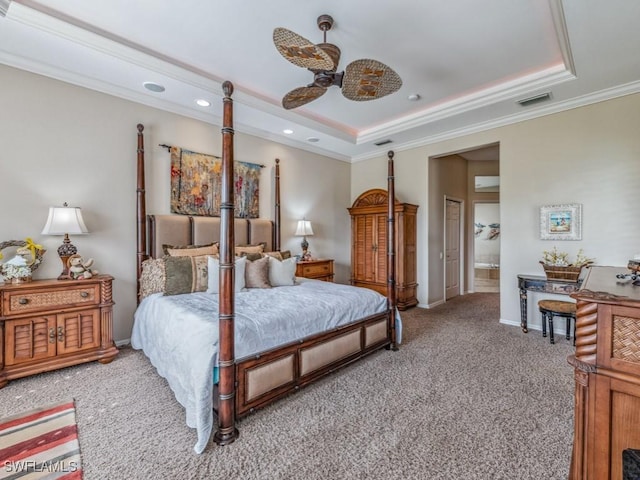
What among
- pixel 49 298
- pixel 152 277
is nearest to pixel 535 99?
pixel 152 277

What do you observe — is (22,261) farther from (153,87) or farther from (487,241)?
(487,241)

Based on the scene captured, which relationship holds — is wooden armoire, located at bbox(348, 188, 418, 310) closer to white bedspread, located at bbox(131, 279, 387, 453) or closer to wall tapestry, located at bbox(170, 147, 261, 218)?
white bedspread, located at bbox(131, 279, 387, 453)

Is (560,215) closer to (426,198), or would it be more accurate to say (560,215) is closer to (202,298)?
(426,198)

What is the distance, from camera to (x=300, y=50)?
2230mm

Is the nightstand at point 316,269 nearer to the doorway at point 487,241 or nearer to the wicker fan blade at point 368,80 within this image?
the wicker fan blade at point 368,80

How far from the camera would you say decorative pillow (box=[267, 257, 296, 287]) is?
11.9ft

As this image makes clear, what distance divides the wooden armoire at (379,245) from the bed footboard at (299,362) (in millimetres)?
2166

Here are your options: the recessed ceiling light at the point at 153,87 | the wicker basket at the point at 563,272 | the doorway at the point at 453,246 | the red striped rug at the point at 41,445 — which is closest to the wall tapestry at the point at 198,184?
the recessed ceiling light at the point at 153,87

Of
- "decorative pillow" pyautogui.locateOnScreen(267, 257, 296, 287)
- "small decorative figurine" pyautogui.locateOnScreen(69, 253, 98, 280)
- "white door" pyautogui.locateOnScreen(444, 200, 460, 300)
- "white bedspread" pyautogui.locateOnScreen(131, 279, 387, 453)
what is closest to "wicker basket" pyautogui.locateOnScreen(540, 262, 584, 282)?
"white bedspread" pyautogui.locateOnScreen(131, 279, 387, 453)

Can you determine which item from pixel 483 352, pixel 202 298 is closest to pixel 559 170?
pixel 483 352

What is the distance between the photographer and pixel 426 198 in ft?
17.9

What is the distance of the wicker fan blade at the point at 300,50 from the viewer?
6.88ft

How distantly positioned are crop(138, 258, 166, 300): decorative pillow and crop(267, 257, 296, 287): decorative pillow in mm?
1156

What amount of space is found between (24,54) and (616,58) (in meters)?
5.70
